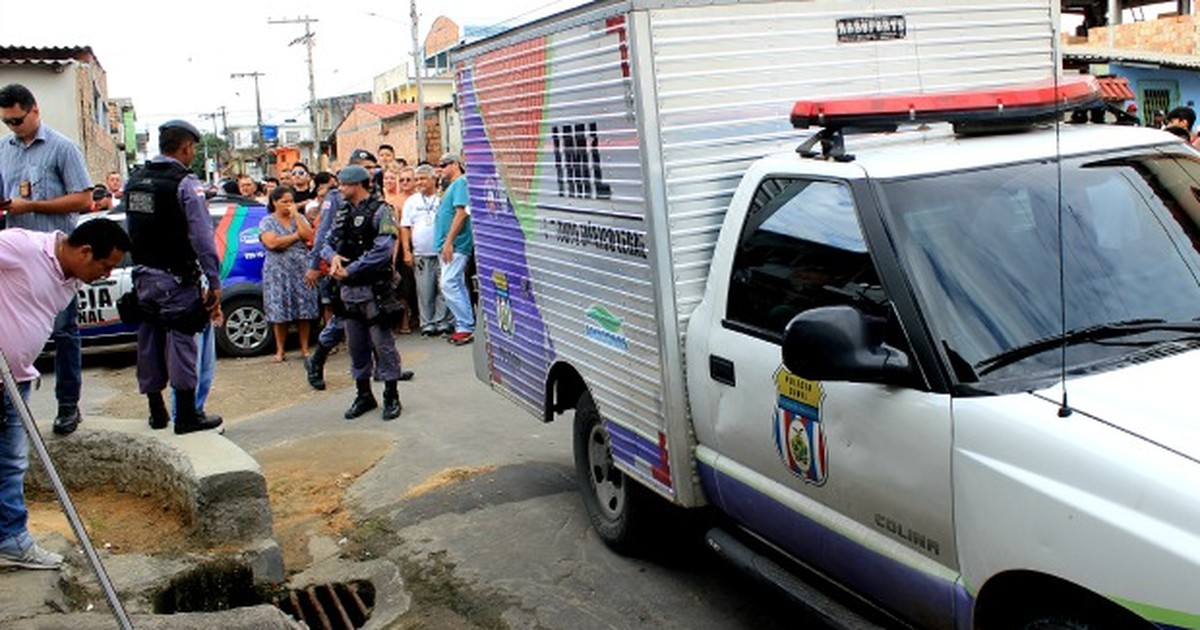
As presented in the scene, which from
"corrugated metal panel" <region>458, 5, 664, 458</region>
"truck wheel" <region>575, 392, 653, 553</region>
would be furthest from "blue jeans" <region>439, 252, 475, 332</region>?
"truck wheel" <region>575, 392, 653, 553</region>

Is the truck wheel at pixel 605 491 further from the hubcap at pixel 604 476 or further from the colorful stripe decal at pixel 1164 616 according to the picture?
the colorful stripe decal at pixel 1164 616

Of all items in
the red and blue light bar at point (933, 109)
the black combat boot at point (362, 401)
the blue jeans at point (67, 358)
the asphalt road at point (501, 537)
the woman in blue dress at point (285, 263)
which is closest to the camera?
the red and blue light bar at point (933, 109)

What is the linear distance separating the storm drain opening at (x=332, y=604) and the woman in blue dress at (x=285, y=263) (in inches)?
238

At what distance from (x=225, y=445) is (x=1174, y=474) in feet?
15.3

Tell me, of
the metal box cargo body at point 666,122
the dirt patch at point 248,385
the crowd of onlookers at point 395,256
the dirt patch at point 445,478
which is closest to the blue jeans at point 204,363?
the dirt patch at point 445,478

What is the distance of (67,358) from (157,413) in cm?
61

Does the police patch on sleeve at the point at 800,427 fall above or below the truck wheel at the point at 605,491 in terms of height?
above

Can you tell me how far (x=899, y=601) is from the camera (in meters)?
3.36

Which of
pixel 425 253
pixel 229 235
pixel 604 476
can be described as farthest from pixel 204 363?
Result: pixel 425 253

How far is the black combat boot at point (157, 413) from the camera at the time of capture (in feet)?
20.6

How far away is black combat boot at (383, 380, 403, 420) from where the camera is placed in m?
8.25

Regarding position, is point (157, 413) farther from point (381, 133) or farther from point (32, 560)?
point (381, 133)

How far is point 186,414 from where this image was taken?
6078mm

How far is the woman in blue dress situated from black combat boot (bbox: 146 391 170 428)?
15.2 ft
